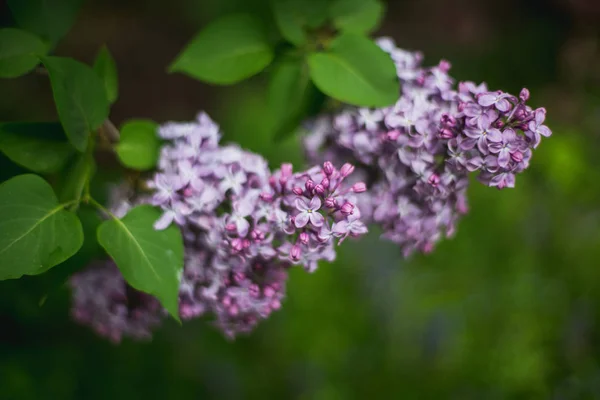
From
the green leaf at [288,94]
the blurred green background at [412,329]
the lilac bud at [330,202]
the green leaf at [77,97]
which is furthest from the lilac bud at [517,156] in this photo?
the blurred green background at [412,329]

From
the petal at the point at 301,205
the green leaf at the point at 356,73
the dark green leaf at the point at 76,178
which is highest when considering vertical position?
the green leaf at the point at 356,73

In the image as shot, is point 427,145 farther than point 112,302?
No

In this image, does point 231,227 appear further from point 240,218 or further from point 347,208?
point 347,208

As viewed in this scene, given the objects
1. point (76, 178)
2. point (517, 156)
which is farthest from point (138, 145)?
point (517, 156)

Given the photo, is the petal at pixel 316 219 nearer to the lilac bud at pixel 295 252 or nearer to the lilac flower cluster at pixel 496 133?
the lilac bud at pixel 295 252

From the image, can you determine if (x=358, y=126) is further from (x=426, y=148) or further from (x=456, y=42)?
(x=456, y=42)

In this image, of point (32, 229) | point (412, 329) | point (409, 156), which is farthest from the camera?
point (412, 329)

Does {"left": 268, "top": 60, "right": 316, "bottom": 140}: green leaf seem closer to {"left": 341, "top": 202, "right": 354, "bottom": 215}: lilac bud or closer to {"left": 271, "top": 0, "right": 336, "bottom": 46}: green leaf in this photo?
{"left": 271, "top": 0, "right": 336, "bottom": 46}: green leaf

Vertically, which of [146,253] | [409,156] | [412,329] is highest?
[409,156]
